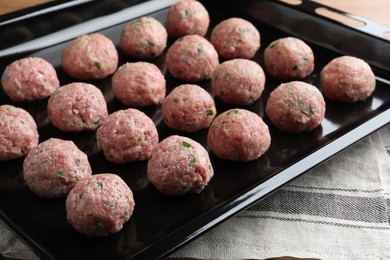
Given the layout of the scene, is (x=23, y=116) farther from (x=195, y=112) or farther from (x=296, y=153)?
(x=296, y=153)

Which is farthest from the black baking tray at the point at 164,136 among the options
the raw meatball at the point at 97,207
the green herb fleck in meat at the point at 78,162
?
the green herb fleck in meat at the point at 78,162

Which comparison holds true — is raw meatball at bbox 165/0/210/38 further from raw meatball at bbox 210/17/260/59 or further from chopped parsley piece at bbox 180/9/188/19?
raw meatball at bbox 210/17/260/59

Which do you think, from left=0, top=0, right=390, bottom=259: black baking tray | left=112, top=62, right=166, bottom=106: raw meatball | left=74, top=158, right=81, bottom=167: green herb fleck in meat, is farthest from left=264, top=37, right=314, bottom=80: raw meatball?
left=74, top=158, right=81, bottom=167: green herb fleck in meat

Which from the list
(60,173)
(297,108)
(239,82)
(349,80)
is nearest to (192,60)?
(239,82)

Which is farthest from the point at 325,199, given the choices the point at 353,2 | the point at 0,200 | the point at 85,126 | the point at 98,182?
the point at 353,2

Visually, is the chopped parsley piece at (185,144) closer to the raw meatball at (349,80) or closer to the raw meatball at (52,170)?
the raw meatball at (52,170)

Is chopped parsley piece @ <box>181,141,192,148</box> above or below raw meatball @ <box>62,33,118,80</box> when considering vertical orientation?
above
